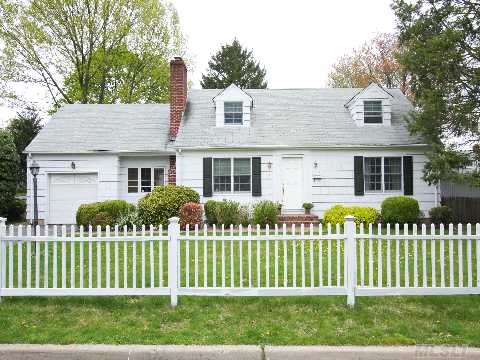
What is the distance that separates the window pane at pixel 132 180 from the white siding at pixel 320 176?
2360 millimetres

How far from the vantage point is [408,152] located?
17.0 meters

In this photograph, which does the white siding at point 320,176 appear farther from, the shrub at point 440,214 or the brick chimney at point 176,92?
the brick chimney at point 176,92

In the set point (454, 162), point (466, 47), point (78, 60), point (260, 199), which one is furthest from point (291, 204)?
point (78, 60)

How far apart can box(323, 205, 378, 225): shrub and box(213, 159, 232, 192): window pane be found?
3854 millimetres

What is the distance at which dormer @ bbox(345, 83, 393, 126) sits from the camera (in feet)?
58.9

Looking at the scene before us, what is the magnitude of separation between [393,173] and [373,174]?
0.77 m

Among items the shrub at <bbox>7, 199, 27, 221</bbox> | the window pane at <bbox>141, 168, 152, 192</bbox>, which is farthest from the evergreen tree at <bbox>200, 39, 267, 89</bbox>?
the window pane at <bbox>141, 168, 152, 192</bbox>

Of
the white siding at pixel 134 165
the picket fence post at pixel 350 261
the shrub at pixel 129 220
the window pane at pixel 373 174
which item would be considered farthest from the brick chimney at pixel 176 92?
the picket fence post at pixel 350 261

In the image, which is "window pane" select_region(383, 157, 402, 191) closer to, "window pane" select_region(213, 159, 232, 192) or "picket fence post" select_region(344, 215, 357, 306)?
"window pane" select_region(213, 159, 232, 192)

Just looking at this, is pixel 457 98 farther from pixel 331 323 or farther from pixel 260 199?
pixel 331 323

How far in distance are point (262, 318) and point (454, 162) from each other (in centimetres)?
1107

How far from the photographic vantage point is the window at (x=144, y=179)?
18.3 m

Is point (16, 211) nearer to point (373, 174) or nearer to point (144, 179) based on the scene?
point (144, 179)

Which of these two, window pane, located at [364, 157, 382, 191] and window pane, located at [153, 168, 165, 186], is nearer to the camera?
window pane, located at [364, 157, 382, 191]
